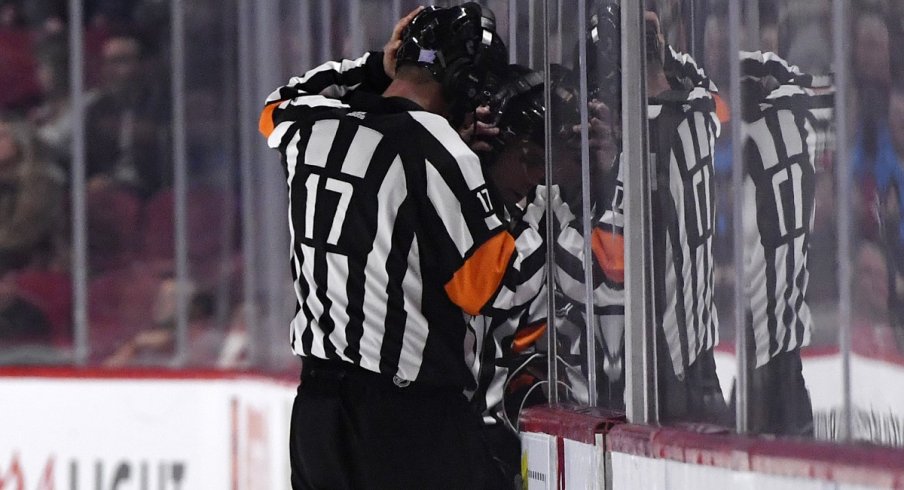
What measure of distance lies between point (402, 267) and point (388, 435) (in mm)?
252

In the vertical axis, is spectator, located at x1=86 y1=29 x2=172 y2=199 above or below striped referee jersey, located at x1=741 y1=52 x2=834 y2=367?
above

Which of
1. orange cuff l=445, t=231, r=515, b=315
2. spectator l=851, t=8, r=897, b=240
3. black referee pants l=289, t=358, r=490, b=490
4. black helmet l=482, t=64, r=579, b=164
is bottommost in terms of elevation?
black referee pants l=289, t=358, r=490, b=490

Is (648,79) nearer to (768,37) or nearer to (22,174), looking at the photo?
(768,37)

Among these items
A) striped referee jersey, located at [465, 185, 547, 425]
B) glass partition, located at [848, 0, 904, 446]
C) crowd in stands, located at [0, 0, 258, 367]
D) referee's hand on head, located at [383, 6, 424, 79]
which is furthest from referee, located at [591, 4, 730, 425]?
crowd in stands, located at [0, 0, 258, 367]

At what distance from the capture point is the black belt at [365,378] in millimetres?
2102

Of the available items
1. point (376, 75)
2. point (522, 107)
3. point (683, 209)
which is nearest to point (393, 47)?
point (376, 75)

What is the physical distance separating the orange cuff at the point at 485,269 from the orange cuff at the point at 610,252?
137 millimetres

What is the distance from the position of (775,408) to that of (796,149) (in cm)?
26

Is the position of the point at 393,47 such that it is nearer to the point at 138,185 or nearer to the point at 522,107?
the point at 522,107

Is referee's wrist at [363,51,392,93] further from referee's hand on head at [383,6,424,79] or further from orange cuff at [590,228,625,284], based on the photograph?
A: orange cuff at [590,228,625,284]

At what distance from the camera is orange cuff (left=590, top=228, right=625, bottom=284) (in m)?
1.82

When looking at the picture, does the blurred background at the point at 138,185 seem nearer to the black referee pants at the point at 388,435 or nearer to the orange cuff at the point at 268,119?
the orange cuff at the point at 268,119

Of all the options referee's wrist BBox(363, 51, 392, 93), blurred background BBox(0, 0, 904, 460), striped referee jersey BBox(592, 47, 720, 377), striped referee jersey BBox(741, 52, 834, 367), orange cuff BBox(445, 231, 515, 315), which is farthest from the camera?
blurred background BBox(0, 0, 904, 460)

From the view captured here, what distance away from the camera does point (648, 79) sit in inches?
68.7
